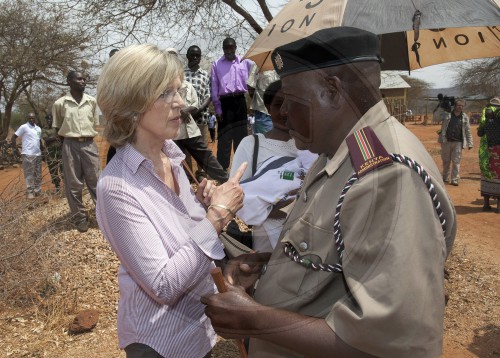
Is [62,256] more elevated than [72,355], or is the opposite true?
[62,256]

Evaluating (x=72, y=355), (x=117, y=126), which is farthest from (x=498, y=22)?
(x=72, y=355)

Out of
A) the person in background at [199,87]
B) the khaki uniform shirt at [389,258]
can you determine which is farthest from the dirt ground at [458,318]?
the khaki uniform shirt at [389,258]

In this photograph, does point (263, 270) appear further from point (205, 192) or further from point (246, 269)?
point (205, 192)

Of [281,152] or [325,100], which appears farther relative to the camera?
[281,152]

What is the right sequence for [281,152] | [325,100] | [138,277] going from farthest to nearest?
1. [281,152]
2. [138,277]
3. [325,100]

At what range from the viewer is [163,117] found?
1.78 metres

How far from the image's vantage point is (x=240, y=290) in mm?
1310

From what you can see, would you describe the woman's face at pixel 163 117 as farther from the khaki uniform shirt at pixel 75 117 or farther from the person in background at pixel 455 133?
the person in background at pixel 455 133

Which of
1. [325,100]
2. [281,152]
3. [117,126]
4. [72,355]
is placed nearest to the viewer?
[325,100]

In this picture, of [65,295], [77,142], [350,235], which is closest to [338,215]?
[350,235]

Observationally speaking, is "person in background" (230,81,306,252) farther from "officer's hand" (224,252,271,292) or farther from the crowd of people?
"officer's hand" (224,252,271,292)

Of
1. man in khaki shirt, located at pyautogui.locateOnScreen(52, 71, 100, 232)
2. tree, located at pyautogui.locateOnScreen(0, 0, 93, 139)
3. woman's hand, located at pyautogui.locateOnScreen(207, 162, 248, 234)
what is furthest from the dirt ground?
tree, located at pyautogui.locateOnScreen(0, 0, 93, 139)

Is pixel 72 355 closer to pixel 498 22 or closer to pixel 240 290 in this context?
pixel 240 290

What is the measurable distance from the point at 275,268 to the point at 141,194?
0.62 m
